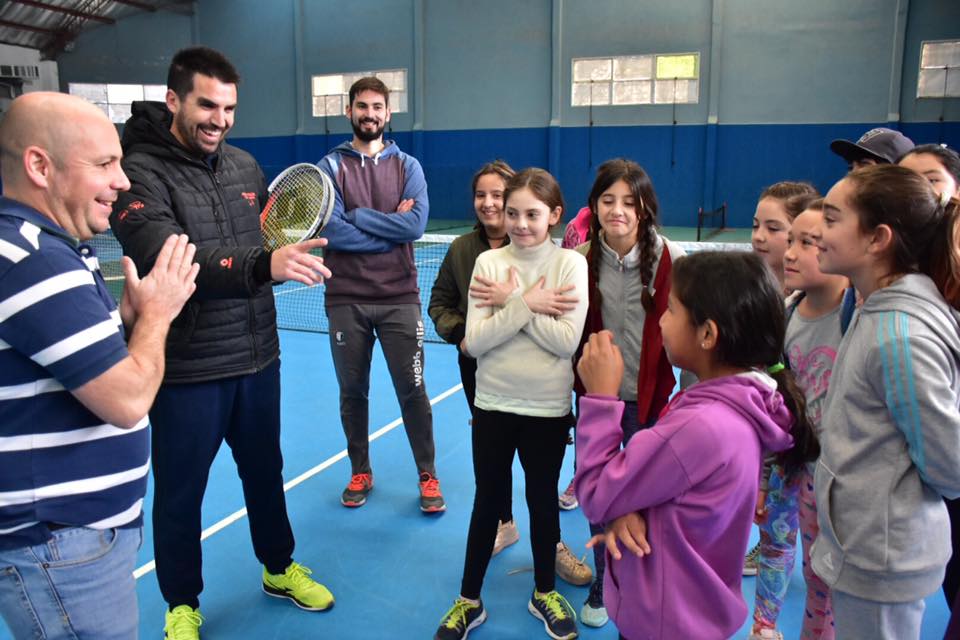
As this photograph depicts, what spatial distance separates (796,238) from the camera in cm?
264

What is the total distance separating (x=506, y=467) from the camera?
2969mm

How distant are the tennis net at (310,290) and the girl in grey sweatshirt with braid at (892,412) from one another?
4.90m

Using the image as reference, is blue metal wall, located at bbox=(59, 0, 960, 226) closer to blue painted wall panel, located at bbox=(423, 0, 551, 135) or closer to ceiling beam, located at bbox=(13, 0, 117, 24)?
blue painted wall panel, located at bbox=(423, 0, 551, 135)

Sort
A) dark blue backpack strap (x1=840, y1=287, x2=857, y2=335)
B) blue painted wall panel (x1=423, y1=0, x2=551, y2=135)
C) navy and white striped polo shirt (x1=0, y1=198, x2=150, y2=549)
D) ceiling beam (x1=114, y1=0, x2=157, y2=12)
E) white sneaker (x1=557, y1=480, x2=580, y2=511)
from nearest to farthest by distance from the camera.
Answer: navy and white striped polo shirt (x1=0, y1=198, x2=150, y2=549), dark blue backpack strap (x1=840, y1=287, x2=857, y2=335), white sneaker (x1=557, y1=480, x2=580, y2=511), blue painted wall panel (x1=423, y1=0, x2=551, y2=135), ceiling beam (x1=114, y1=0, x2=157, y2=12)

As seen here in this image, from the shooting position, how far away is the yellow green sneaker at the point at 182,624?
2980 mm

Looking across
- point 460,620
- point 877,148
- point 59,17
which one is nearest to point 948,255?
point 877,148

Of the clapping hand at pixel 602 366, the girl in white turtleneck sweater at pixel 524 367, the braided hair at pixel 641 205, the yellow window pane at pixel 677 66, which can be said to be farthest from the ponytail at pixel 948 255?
the yellow window pane at pixel 677 66

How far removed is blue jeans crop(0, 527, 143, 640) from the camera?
176cm

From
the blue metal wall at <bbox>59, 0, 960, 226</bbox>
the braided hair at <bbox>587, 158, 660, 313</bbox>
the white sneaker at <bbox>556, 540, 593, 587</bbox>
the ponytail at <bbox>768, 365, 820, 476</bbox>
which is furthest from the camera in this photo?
the blue metal wall at <bbox>59, 0, 960, 226</bbox>

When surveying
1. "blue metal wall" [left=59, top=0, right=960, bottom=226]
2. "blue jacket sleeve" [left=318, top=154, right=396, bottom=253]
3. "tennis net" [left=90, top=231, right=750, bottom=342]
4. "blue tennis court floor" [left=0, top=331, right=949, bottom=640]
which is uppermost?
"blue metal wall" [left=59, top=0, right=960, bottom=226]

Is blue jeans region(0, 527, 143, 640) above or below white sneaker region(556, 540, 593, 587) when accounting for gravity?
above

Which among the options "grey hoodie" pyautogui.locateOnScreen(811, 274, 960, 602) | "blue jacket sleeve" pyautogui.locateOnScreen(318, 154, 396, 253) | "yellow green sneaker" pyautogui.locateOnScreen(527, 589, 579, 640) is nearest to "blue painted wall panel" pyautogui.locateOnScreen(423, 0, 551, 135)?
"blue jacket sleeve" pyautogui.locateOnScreen(318, 154, 396, 253)

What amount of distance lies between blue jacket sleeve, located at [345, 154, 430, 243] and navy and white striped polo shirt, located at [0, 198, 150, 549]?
233 centimetres

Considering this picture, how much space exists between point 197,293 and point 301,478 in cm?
225
